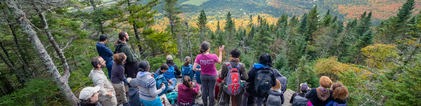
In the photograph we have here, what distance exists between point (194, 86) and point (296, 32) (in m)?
37.2

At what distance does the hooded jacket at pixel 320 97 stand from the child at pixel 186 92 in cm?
285

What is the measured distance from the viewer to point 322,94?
11.2 feet

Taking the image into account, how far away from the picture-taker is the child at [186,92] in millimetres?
3730

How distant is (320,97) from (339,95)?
353mm

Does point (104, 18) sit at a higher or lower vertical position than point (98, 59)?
higher

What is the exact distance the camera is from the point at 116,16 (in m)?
11.1

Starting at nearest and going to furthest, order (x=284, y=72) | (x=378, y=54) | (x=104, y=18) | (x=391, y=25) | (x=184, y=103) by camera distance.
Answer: (x=184, y=103)
(x=104, y=18)
(x=378, y=54)
(x=391, y=25)
(x=284, y=72)

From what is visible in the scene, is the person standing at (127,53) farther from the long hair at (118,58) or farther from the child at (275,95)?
the child at (275,95)

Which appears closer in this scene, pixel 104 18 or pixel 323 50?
pixel 104 18

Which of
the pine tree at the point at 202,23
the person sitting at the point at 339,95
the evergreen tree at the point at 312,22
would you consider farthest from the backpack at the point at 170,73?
the evergreen tree at the point at 312,22

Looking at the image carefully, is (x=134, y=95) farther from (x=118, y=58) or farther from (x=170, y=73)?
(x=170, y=73)

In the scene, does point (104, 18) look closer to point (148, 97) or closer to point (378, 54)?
point (148, 97)

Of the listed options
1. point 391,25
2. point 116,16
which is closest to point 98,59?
point 116,16

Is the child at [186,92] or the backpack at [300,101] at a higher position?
the child at [186,92]
